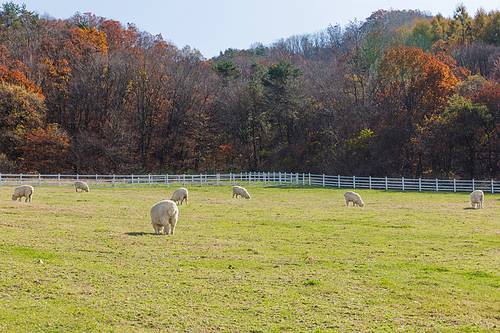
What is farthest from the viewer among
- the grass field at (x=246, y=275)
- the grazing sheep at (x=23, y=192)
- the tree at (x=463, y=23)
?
the tree at (x=463, y=23)

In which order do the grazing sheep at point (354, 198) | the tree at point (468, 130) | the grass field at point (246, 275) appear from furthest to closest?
the tree at point (468, 130) → the grazing sheep at point (354, 198) → the grass field at point (246, 275)

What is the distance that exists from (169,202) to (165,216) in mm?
425

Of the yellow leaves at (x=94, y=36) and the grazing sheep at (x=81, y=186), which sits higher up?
the yellow leaves at (x=94, y=36)

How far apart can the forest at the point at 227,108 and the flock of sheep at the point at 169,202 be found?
19203mm

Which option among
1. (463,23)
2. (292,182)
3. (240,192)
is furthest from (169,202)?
(463,23)

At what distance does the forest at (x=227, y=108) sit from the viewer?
4456 cm

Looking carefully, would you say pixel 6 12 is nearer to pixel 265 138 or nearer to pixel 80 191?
pixel 265 138

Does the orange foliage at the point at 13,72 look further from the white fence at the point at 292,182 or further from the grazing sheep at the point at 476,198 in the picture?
the grazing sheep at the point at 476,198

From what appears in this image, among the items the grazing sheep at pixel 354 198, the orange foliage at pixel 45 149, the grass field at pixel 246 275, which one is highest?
the orange foliage at pixel 45 149

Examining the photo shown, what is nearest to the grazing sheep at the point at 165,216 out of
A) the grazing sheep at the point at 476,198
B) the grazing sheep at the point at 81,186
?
the grazing sheep at the point at 476,198

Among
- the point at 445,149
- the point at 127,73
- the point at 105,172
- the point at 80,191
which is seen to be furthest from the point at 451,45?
the point at 80,191

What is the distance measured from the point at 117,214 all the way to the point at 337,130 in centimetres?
3811

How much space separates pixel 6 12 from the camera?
6028cm

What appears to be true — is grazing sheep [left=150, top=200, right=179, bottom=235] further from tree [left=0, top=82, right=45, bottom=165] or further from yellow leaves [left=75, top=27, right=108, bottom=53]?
yellow leaves [left=75, top=27, right=108, bottom=53]
